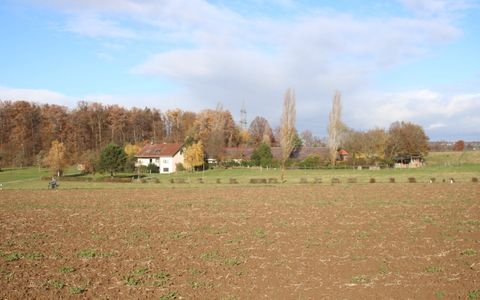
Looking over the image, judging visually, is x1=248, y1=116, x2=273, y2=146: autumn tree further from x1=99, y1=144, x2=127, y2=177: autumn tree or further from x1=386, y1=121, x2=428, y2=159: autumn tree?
x1=99, y1=144, x2=127, y2=177: autumn tree

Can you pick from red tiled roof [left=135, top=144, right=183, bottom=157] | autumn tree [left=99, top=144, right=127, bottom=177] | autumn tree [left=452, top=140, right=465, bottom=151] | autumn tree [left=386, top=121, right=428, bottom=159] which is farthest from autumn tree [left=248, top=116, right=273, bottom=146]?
autumn tree [left=99, top=144, right=127, bottom=177]

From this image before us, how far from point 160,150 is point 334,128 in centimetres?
3579

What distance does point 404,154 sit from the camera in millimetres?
88062

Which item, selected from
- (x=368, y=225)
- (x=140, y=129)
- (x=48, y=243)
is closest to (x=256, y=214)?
(x=368, y=225)

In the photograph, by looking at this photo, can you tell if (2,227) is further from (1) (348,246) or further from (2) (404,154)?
(2) (404,154)

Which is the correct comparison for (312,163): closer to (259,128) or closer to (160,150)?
(160,150)

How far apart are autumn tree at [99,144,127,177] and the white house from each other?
17.7m

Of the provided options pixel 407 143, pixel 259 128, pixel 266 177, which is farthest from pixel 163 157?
pixel 259 128

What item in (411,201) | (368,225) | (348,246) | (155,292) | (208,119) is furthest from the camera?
(208,119)

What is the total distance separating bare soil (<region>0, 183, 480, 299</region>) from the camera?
10953mm

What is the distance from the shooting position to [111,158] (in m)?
71.6

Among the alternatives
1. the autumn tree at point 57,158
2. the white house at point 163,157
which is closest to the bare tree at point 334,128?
the white house at point 163,157

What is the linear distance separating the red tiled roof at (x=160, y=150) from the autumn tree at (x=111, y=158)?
18.6 meters

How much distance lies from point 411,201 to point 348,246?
15.6 m
